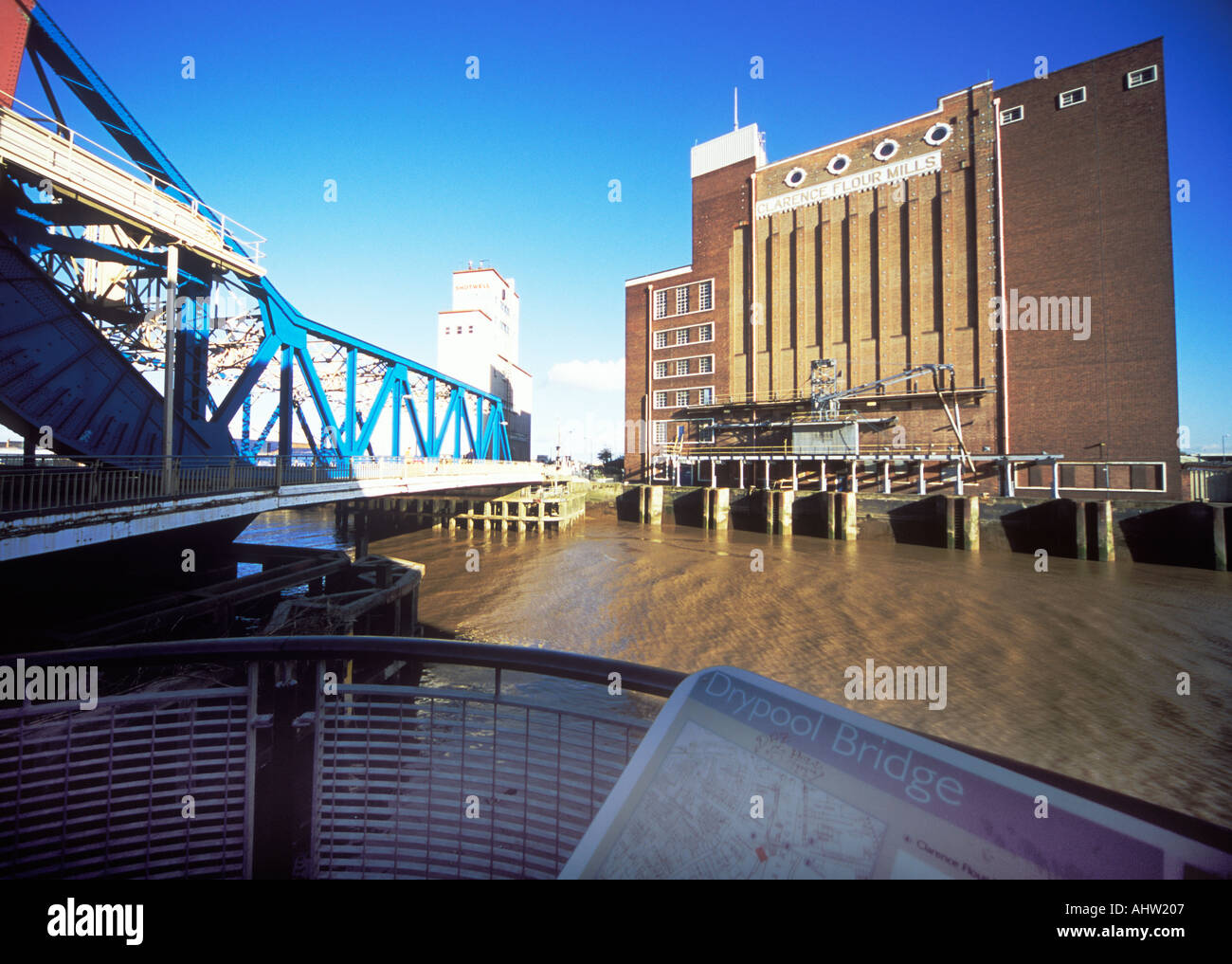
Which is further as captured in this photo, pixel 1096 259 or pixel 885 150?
pixel 885 150

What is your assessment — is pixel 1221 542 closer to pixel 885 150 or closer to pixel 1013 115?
pixel 1013 115

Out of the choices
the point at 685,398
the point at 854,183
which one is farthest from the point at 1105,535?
the point at 854,183

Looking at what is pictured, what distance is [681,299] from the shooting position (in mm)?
41406

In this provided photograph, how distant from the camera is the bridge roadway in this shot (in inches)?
268

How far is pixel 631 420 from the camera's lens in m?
43.7

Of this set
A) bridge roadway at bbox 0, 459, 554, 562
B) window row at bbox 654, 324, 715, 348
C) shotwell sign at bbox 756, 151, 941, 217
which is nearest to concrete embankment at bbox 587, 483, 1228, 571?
window row at bbox 654, 324, 715, 348

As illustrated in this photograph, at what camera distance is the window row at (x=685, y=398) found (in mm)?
39656

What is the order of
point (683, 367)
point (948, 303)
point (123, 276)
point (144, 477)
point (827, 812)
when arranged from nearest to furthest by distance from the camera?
point (827, 812) → point (144, 477) → point (123, 276) → point (948, 303) → point (683, 367)

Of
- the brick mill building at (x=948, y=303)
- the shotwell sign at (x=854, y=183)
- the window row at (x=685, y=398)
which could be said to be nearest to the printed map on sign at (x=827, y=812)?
the brick mill building at (x=948, y=303)

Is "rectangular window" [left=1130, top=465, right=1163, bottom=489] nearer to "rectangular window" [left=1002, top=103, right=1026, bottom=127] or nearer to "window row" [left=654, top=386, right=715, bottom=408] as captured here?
"rectangular window" [left=1002, top=103, right=1026, bottom=127]

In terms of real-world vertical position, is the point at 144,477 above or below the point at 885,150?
below

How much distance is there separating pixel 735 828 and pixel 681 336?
4241cm

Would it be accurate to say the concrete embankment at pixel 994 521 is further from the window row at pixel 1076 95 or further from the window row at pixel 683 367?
the window row at pixel 1076 95
